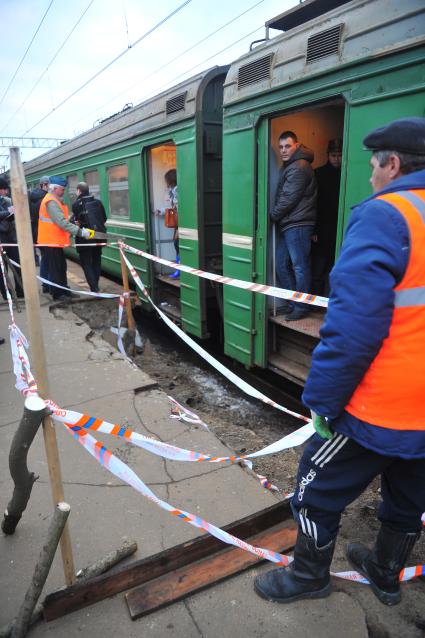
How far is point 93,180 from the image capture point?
349 inches

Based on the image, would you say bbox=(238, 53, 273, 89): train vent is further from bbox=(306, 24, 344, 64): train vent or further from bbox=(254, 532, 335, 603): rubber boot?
bbox=(254, 532, 335, 603): rubber boot

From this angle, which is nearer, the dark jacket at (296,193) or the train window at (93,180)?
the dark jacket at (296,193)

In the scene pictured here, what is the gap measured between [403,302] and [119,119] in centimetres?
676

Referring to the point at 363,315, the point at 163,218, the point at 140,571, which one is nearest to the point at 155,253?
the point at 163,218

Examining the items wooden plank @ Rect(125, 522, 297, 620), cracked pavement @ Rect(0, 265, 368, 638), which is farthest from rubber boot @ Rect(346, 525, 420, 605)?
wooden plank @ Rect(125, 522, 297, 620)

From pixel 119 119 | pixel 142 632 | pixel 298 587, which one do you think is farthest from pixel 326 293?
pixel 119 119

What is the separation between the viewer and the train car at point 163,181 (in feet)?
16.2

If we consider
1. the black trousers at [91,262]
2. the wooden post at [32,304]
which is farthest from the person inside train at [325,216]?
the black trousers at [91,262]

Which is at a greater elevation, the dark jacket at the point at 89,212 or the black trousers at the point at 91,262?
the dark jacket at the point at 89,212

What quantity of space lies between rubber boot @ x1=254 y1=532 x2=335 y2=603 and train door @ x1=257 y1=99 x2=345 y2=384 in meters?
2.08

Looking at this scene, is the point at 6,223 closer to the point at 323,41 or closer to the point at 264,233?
the point at 264,233

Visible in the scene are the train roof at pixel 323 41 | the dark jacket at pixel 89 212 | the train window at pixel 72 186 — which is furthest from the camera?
the train window at pixel 72 186

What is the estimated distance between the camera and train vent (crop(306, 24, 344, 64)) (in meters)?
3.04

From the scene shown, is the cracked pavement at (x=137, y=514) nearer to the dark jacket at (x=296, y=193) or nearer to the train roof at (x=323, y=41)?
the dark jacket at (x=296, y=193)
